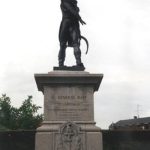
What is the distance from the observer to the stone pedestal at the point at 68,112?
15.0 m

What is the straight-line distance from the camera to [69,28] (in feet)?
55.4

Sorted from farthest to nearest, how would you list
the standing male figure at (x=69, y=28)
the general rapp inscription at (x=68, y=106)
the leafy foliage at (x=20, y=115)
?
the leafy foliage at (x=20, y=115) → the standing male figure at (x=69, y=28) → the general rapp inscription at (x=68, y=106)

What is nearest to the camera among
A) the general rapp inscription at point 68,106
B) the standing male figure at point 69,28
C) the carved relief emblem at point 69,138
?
the carved relief emblem at point 69,138

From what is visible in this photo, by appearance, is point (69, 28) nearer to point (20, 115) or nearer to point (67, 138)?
point (67, 138)

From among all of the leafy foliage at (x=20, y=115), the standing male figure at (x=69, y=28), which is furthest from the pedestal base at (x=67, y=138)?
the leafy foliage at (x=20, y=115)

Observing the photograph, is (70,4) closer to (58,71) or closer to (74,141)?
(58,71)

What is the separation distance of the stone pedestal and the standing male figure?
126cm

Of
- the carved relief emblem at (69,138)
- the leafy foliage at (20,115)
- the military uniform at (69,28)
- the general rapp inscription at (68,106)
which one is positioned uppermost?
the leafy foliage at (20,115)

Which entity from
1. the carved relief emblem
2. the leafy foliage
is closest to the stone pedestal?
the carved relief emblem

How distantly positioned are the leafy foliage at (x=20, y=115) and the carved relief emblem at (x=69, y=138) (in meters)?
37.3

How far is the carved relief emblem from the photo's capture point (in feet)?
49.1

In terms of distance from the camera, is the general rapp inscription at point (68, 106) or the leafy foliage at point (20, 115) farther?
the leafy foliage at point (20, 115)

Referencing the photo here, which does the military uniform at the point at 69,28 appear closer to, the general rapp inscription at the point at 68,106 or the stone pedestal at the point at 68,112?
the stone pedestal at the point at 68,112

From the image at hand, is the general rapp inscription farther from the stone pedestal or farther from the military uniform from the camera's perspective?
the military uniform
